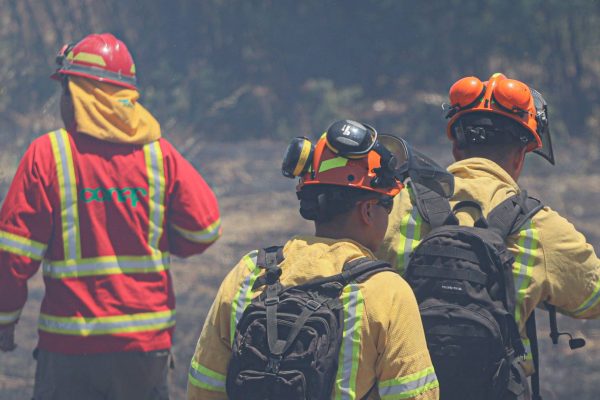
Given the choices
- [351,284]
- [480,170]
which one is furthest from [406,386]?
[480,170]

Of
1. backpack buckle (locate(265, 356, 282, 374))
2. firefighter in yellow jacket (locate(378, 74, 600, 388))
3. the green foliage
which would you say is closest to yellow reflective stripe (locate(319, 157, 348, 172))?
backpack buckle (locate(265, 356, 282, 374))

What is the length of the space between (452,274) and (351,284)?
21.1 inches

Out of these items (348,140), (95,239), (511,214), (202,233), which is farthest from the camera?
(202,233)

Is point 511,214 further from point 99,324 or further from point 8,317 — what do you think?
point 8,317

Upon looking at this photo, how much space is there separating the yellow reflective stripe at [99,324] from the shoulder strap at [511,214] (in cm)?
173

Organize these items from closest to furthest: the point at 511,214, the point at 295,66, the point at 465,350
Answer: the point at 465,350 < the point at 511,214 < the point at 295,66

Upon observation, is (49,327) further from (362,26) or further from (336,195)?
(362,26)

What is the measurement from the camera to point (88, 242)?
4.07m

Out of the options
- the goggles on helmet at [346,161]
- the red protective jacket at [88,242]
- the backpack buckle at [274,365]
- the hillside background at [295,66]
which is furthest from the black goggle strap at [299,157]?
the hillside background at [295,66]

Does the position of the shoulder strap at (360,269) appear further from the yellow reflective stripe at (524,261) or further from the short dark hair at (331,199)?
the yellow reflective stripe at (524,261)

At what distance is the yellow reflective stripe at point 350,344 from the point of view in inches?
92.4

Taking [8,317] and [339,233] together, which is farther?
[8,317]

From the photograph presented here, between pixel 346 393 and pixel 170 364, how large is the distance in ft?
6.83

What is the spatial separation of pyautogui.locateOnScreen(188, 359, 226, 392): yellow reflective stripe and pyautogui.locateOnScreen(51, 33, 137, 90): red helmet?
1.98 meters
